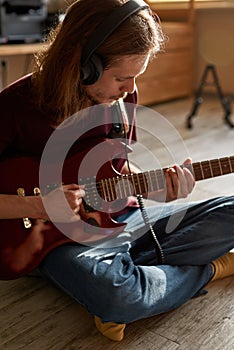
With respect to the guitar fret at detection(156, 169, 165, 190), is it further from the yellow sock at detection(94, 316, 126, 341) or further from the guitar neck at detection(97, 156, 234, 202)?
the yellow sock at detection(94, 316, 126, 341)

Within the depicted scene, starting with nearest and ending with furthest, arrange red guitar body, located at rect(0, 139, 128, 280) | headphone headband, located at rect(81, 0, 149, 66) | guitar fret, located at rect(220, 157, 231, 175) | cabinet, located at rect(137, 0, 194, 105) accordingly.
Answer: headphone headband, located at rect(81, 0, 149, 66), red guitar body, located at rect(0, 139, 128, 280), guitar fret, located at rect(220, 157, 231, 175), cabinet, located at rect(137, 0, 194, 105)

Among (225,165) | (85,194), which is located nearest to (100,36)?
(85,194)

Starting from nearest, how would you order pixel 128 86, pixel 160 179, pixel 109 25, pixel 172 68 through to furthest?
1. pixel 109 25
2. pixel 128 86
3. pixel 160 179
4. pixel 172 68

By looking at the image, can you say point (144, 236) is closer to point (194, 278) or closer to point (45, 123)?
point (194, 278)

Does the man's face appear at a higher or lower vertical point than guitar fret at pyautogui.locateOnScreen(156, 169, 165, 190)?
higher

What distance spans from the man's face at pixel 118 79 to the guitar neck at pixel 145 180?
20 cm

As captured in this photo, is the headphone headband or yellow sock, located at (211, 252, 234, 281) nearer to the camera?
the headphone headband

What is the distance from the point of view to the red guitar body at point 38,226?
1.08 m

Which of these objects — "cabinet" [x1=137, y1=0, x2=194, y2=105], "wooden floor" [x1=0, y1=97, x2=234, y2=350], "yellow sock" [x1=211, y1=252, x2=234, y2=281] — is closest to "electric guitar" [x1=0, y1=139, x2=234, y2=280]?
"wooden floor" [x1=0, y1=97, x2=234, y2=350]

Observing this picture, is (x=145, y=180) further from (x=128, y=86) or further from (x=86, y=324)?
(x=86, y=324)

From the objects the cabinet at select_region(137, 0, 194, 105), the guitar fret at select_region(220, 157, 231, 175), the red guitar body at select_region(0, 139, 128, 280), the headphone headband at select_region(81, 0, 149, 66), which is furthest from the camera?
the cabinet at select_region(137, 0, 194, 105)

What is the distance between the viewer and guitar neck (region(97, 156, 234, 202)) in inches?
44.1

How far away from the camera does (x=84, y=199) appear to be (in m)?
1.10

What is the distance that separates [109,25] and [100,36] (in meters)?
0.03
